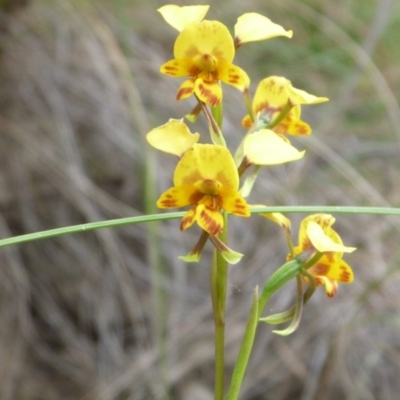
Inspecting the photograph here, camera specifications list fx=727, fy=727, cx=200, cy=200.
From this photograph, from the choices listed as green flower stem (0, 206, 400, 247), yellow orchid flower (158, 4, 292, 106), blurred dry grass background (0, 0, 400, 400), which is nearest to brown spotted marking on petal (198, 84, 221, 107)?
yellow orchid flower (158, 4, 292, 106)

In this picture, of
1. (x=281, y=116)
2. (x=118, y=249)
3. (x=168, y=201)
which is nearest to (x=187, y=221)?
(x=168, y=201)

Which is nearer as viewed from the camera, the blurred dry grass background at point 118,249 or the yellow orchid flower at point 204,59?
the yellow orchid flower at point 204,59

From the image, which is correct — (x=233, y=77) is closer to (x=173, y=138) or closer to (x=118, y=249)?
(x=173, y=138)

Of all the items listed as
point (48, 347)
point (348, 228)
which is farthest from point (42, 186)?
point (348, 228)

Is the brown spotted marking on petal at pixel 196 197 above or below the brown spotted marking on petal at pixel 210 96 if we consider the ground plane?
below

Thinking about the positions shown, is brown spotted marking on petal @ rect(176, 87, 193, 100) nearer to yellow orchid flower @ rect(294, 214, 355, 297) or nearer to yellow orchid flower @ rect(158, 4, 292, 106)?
yellow orchid flower @ rect(158, 4, 292, 106)

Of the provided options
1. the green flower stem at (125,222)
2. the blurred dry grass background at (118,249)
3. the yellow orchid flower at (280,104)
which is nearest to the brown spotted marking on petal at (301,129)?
the yellow orchid flower at (280,104)

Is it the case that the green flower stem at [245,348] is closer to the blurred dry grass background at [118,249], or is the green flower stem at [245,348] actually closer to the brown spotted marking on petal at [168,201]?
the brown spotted marking on petal at [168,201]
